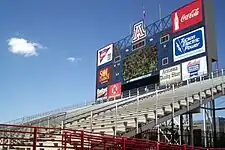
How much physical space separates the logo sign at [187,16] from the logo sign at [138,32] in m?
4.47

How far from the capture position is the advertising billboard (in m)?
26.7

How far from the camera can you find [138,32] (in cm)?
3584

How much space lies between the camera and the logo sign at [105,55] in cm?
3924

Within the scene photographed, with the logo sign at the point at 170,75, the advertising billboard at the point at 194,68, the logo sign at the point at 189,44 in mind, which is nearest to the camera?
the advertising billboard at the point at 194,68

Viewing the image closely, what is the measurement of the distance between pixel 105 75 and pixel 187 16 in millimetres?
12544

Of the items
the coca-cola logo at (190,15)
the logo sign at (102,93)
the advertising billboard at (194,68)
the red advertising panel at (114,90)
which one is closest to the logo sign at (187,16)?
the coca-cola logo at (190,15)

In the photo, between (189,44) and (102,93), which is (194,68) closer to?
(189,44)

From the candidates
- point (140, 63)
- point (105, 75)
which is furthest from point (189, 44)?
point (105, 75)

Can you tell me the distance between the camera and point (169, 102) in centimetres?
2062

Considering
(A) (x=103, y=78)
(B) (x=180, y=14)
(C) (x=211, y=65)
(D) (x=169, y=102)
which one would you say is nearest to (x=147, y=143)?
(D) (x=169, y=102)

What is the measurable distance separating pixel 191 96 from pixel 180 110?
2.05m

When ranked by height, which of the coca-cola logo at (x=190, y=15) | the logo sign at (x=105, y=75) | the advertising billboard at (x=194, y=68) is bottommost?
the advertising billboard at (x=194, y=68)

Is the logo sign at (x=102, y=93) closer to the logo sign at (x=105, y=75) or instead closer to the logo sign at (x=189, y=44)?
the logo sign at (x=105, y=75)

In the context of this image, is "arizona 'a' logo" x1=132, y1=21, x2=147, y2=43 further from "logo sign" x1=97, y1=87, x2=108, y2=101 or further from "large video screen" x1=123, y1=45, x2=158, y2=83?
"logo sign" x1=97, y1=87, x2=108, y2=101
